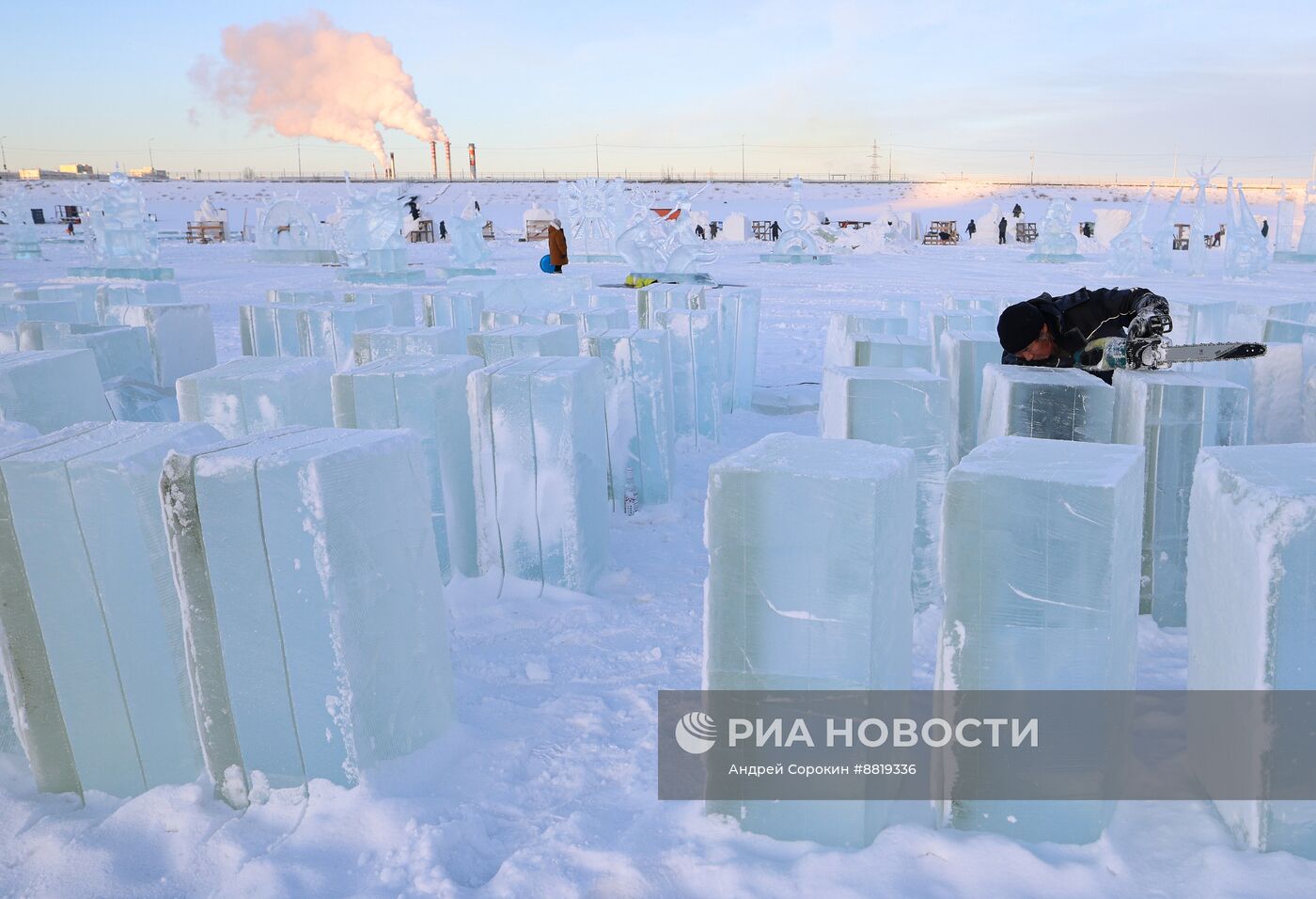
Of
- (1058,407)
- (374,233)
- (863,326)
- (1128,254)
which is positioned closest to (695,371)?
(863,326)

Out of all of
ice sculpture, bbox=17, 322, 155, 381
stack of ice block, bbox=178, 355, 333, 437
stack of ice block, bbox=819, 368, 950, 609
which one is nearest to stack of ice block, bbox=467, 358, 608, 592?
stack of ice block, bbox=178, 355, 333, 437

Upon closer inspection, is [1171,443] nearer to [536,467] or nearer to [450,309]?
[536,467]

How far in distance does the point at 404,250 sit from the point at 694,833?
51.2 ft

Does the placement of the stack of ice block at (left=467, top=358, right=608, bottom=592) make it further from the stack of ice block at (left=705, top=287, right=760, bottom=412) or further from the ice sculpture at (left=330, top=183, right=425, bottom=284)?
the ice sculpture at (left=330, top=183, right=425, bottom=284)

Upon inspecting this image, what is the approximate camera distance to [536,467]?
9.89 ft

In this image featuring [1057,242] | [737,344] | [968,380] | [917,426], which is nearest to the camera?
[917,426]

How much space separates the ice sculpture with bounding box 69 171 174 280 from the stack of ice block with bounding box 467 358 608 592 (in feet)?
49.9

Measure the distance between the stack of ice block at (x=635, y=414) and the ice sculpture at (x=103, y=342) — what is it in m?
2.42

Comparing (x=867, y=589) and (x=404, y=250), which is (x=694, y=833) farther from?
(x=404, y=250)

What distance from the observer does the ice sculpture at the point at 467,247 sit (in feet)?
54.4

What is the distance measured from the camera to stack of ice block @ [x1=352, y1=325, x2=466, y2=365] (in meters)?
4.05

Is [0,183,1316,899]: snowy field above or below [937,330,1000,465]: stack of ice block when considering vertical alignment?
below

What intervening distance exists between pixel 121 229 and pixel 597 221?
9.24m

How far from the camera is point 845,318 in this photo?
500cm
